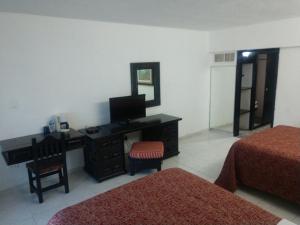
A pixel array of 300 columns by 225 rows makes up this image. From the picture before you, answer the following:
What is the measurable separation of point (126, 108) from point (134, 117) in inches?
9.0

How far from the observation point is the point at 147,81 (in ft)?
14.3

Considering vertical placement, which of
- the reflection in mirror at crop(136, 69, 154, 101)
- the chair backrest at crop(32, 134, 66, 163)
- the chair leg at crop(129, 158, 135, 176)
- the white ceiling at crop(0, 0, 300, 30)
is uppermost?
the white ceiling at crop(0, 0, 300, 30)

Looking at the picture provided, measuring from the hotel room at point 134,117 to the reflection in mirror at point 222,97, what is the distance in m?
0.15

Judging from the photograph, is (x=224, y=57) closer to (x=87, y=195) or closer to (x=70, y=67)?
(x=70, y=67)

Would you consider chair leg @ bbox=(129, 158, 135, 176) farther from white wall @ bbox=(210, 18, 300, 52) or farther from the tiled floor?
white wall @ bbox=(210, 18, 300, 52)

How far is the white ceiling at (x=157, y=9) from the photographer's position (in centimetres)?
263

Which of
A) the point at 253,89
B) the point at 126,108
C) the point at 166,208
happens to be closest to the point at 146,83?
the point at 126,108

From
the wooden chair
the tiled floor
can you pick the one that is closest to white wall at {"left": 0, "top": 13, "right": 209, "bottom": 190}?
the tiled floor

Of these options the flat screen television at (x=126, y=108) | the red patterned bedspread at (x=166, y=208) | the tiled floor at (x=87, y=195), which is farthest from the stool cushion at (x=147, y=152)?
the red patterned bedspread at (x=166, y=208)

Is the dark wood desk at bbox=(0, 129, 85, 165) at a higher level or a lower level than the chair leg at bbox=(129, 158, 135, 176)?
higher

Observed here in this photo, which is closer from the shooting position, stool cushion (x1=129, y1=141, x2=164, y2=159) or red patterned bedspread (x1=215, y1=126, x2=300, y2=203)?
red patterned bedspread (x1=215, y1=126, x2=300, y2=203)

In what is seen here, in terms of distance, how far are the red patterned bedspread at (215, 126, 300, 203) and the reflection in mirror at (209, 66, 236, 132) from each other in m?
2.21

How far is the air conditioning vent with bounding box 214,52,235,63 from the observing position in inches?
197

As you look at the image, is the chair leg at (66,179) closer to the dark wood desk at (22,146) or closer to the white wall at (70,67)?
the dark wood desk at (22,146)
